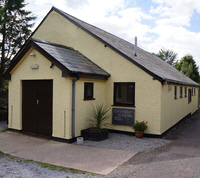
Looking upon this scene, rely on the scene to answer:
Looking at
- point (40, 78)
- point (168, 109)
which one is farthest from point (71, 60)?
point (168, 109)

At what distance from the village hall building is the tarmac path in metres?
1.66

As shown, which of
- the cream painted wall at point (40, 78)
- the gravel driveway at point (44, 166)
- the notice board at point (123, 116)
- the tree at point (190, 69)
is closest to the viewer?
the gravel driveway at point (44, 166)

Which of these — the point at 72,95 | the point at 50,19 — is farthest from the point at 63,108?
the point at 50,19

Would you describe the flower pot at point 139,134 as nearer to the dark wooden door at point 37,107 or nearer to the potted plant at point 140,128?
the potted plant at point 140,128

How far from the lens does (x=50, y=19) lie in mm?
11734

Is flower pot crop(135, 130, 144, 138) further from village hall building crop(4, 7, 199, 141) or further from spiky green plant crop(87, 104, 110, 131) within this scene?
spiky green plant crop(87, 104, 110, 131)

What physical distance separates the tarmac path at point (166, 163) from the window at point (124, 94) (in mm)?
2663

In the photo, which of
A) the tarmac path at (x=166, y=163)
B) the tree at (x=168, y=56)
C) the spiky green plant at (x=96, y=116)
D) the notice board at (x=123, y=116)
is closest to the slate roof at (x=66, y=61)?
the spiky green plant at (x=96, y=116)

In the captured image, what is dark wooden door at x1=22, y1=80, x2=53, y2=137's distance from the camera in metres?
8.57

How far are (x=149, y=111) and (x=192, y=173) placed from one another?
13.1 feet

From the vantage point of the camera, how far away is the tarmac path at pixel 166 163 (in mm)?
5020

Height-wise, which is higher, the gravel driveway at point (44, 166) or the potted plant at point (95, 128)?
the potted plant at point (95, 128)

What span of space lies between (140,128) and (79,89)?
3053mm

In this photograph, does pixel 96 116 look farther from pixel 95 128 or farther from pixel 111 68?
pixel 111 68
